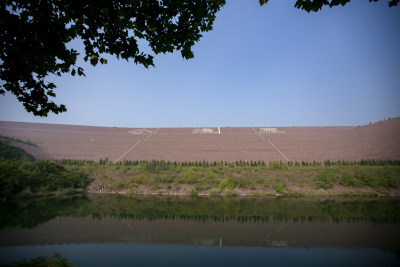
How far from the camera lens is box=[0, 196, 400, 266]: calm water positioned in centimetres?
702

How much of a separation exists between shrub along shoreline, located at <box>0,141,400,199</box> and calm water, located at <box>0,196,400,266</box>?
992 centimetres

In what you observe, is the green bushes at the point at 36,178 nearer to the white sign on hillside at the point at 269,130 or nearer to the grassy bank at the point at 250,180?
the grassy bank at the point at 250,180

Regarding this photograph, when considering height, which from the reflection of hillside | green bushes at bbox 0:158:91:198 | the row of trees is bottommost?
the reflection of hillside

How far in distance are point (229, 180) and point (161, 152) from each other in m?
18.4

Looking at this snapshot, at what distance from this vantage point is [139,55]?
4.86 metres

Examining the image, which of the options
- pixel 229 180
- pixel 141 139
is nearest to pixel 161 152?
pixel 141 139

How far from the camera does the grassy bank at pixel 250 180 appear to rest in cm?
2456

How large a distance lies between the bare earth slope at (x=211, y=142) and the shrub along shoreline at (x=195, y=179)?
5.51m

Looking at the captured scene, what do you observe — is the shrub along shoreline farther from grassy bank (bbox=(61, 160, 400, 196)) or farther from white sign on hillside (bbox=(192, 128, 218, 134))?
white sign on hillside (bbox=(192, 128, 218, 134))

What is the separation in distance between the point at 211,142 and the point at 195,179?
1909 cm

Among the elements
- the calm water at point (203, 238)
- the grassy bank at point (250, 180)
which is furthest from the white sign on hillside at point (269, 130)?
the calm water at point (203, 238)

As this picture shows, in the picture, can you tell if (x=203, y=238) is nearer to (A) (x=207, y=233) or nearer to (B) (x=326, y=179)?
(A) (x=207, y=233)

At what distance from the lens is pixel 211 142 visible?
46.0 metres

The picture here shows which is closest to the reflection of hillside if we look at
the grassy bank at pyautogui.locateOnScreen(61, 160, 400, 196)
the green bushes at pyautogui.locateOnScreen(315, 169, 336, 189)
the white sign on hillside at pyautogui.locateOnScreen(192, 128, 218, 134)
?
the grassy bank at pyautogui.locateOnScreen(61, 160, 400, 196)
